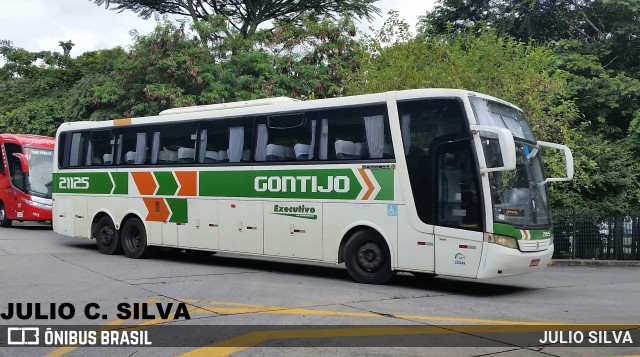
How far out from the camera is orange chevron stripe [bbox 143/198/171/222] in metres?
14.5

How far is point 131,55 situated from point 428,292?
66.4 feet

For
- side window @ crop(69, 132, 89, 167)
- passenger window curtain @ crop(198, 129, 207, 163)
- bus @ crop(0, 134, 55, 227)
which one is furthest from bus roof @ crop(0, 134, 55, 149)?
passenger window curtain @ crop(198, 129, 207, 163)

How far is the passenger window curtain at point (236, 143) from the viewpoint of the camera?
13.1 meters

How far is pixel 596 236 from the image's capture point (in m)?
18.9

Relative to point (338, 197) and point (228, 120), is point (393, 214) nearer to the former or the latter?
point (338, 197)

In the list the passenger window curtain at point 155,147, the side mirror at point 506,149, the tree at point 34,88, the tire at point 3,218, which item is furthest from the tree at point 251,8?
the side mirror at point 506,149

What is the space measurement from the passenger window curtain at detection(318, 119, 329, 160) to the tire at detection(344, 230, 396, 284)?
1570mm

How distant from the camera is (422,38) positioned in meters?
20.6

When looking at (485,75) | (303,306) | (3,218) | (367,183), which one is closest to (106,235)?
(367,183)

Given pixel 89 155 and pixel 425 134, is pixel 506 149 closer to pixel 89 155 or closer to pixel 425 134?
pixel 425 134

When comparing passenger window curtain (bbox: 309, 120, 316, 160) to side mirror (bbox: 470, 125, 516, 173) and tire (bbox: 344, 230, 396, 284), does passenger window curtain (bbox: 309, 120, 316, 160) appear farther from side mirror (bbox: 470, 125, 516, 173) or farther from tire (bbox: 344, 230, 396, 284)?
side mirror (bbox: 470, 125, 516, 173)

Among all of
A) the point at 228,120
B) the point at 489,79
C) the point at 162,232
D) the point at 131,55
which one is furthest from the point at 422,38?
the point at 131,55

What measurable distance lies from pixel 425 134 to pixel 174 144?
6220mm

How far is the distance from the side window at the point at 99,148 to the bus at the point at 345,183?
0.20 feet
